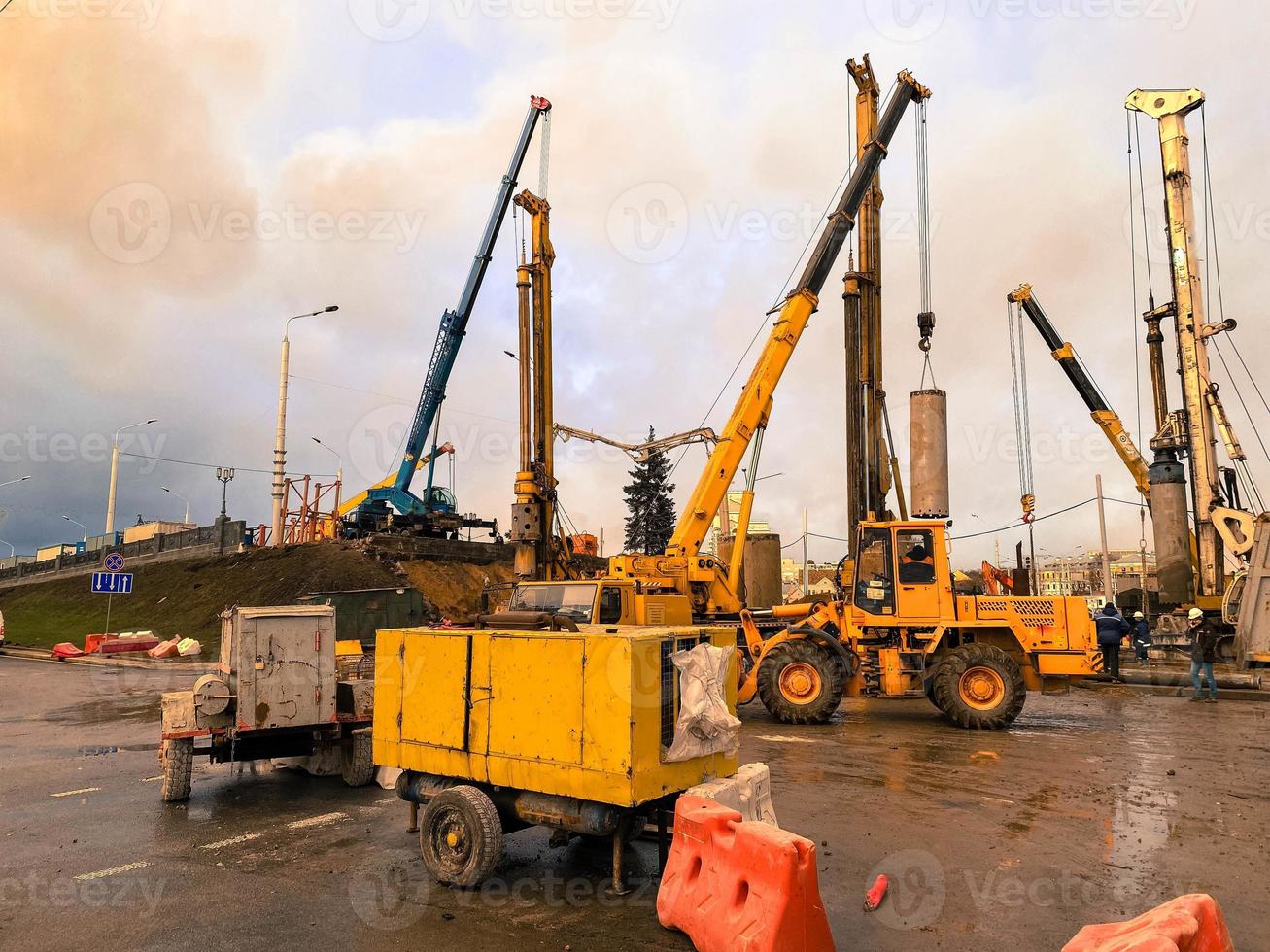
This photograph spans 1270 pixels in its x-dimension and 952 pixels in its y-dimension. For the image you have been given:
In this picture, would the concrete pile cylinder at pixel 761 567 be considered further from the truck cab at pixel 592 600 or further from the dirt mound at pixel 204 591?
the dirt mound at pixel 204 591

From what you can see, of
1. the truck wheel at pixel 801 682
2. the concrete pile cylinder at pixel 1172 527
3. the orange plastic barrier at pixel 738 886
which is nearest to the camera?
the orange plastic barrier at pixel 738 886

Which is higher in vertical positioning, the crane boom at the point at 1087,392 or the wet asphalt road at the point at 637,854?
the crane boom at the point at 1087,392

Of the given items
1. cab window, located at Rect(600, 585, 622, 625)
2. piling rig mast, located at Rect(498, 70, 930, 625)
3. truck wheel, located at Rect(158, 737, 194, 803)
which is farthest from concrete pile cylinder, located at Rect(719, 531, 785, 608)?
truck wheel, located at Rect(158, 737, 194, 803)

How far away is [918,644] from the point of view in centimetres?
1237

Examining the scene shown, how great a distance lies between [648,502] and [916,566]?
125 ft

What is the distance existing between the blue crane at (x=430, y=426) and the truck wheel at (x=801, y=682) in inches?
1093

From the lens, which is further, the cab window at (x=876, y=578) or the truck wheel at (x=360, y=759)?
the cab window at (x=876, y=578)

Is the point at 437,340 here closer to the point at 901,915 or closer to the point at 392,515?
the point at 392,515

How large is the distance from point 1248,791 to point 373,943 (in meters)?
8.45

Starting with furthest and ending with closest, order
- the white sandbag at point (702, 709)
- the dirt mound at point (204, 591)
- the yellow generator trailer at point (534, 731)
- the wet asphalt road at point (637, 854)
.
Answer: the dirt mound at point (204, 591) → the white sandbag at point (702, 709) → the yellow generator trailer at point (534, 731) → the wet asphalt road at point (637, 854)

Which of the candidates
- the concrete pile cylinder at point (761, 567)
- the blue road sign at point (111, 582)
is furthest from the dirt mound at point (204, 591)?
the concrete pile cylinder at point (761, 567)

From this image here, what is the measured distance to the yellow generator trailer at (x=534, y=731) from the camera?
16.2 feet

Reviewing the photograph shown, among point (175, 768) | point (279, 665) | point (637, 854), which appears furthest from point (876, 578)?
point (175, 768)

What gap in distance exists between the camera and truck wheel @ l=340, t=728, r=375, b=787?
27.2 ft
